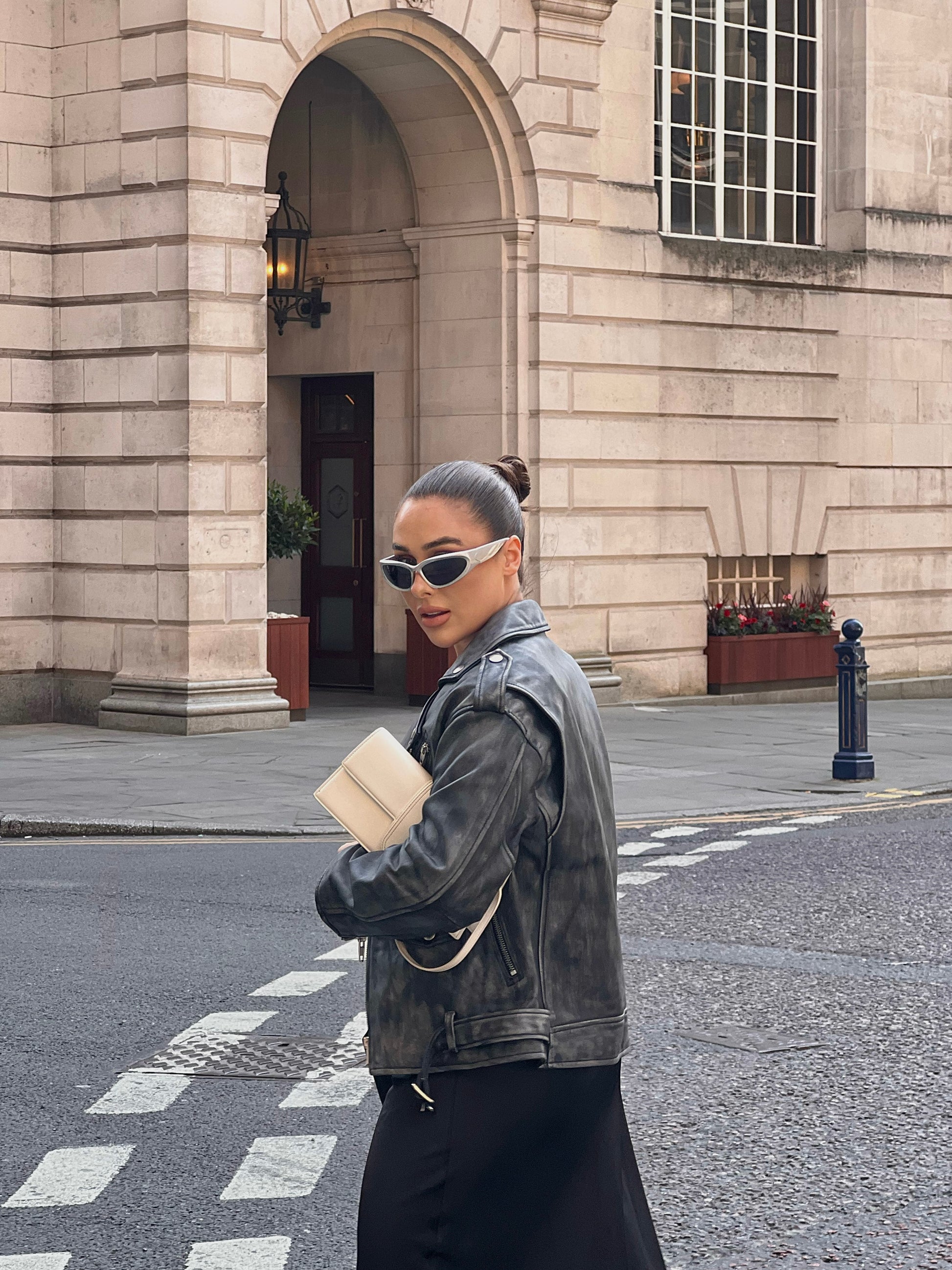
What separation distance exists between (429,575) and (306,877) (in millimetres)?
6739

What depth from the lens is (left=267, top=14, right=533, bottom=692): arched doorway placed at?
1878cm

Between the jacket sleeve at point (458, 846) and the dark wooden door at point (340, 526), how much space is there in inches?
676

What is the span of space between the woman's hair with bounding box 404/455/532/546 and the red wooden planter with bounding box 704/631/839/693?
55.7ft

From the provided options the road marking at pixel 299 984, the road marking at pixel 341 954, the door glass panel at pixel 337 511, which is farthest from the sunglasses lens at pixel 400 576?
the door glass panel at pixel 337 511

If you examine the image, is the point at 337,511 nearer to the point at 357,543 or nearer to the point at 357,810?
the point at 357,543

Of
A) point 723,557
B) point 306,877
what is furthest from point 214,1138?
point 723,557

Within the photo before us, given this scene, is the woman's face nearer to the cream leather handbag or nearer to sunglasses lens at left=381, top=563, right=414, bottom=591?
sunglasses lens at left=381, top=563, right=414, bottom=591

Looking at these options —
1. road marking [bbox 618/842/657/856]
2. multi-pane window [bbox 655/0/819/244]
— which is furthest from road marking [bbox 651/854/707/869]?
multi-pane window [bbox 655/0/819/244]

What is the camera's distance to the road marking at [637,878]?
9680 millimetres

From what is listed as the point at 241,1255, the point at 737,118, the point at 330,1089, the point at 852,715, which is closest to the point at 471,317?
the point at 737,118

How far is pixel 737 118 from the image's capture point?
21.2 meters

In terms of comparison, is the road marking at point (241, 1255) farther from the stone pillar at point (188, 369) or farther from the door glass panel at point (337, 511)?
the door glass panel at point (337, 511)

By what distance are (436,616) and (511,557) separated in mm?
161

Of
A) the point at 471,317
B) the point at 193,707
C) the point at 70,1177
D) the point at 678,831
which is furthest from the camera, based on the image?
the point at 471,317
